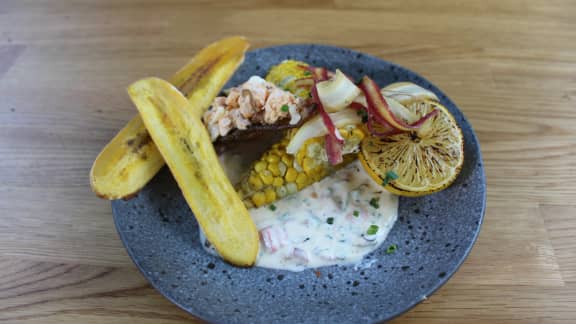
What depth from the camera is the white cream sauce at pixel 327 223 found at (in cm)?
112

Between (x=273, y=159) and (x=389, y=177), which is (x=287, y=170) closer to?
(x=273, y=159)

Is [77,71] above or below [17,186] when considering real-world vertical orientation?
above

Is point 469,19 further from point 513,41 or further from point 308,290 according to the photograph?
point 308,290

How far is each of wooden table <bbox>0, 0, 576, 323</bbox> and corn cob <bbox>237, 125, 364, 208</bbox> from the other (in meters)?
0.37

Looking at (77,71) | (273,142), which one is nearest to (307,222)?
(273,142)

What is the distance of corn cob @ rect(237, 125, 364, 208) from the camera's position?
1.23 metres

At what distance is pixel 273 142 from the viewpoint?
137cm

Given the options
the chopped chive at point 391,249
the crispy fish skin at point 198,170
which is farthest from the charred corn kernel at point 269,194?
the chopped chive at point 391,249

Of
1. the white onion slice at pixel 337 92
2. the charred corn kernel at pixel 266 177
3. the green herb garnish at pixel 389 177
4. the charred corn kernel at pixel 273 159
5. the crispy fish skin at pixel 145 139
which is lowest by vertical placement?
the charred corn kernel at pixel 266 177

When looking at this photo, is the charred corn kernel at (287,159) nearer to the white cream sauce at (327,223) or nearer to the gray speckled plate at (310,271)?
the white cream sauce at (327,223)

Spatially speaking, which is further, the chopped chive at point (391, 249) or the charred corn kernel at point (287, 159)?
the charred corn kernel at point (287, 159)

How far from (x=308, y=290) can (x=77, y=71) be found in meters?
1.33

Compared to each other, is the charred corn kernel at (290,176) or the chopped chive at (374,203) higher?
the charred corn kernel at (290,176)

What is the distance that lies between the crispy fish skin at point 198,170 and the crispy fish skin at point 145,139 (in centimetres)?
5
